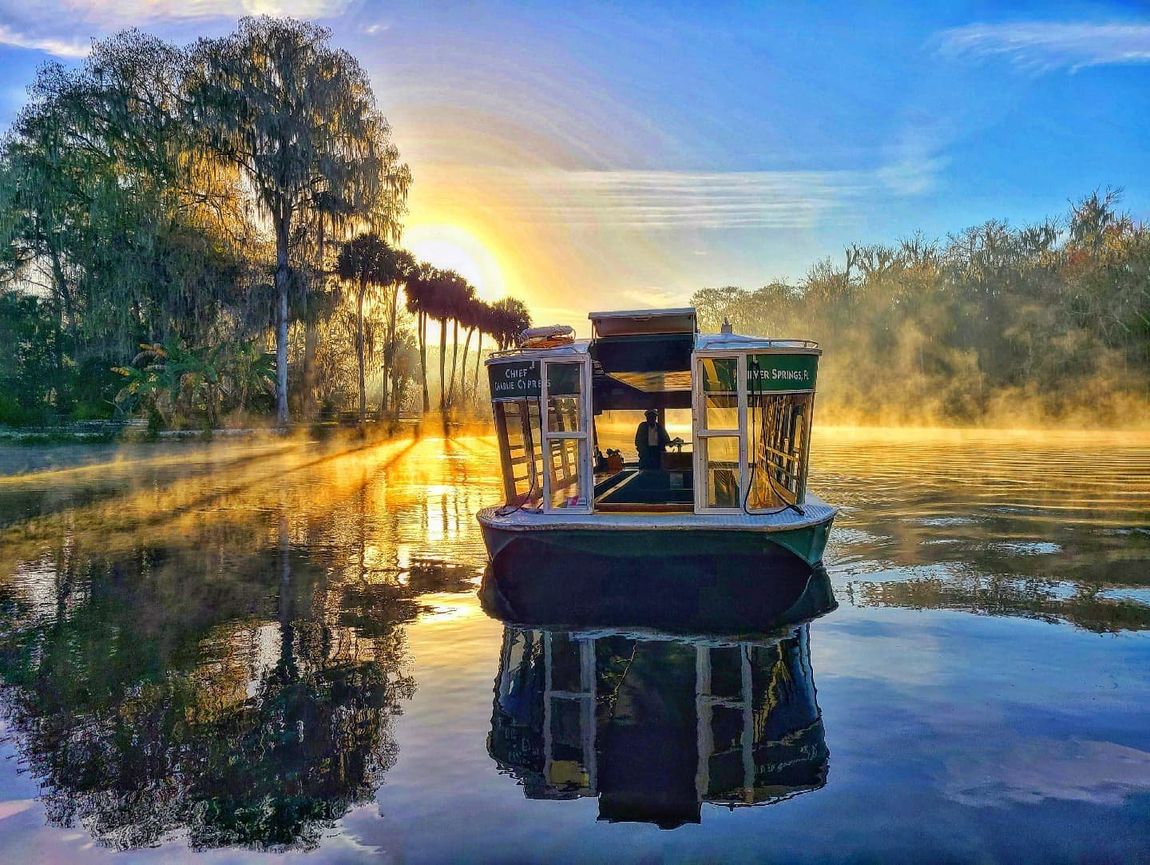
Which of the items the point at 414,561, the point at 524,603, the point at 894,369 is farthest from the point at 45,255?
the point at 894,369

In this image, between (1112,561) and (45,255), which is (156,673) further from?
(45,255)

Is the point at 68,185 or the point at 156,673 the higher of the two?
the point at 68,185

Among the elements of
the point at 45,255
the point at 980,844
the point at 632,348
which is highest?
the point at 45,255

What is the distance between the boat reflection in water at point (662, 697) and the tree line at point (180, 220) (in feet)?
116

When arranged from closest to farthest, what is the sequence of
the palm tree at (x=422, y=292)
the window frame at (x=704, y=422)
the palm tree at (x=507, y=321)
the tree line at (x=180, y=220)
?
the window frame at (x=704, y=422) < the tree line at (x=180, y=220) < the palm tree at (x=422, y=292) < the palm tree at (x=507, y=321)

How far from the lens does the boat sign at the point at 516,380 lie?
11516 millimetres

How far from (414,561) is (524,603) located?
3.32 meters

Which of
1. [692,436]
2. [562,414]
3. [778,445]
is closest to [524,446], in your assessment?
[562,414]

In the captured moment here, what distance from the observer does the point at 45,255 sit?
4544 cm

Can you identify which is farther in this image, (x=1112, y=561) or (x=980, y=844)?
(x=1112, y=561)

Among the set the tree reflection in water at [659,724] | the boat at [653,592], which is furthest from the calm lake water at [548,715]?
the boat at [653,592]

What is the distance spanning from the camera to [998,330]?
63.2 meters

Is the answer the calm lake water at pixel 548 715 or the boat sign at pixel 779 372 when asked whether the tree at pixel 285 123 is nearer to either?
the calm lake water at pixel 548 715

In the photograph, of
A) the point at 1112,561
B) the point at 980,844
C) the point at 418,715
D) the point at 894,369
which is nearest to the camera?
the point at 980,844
